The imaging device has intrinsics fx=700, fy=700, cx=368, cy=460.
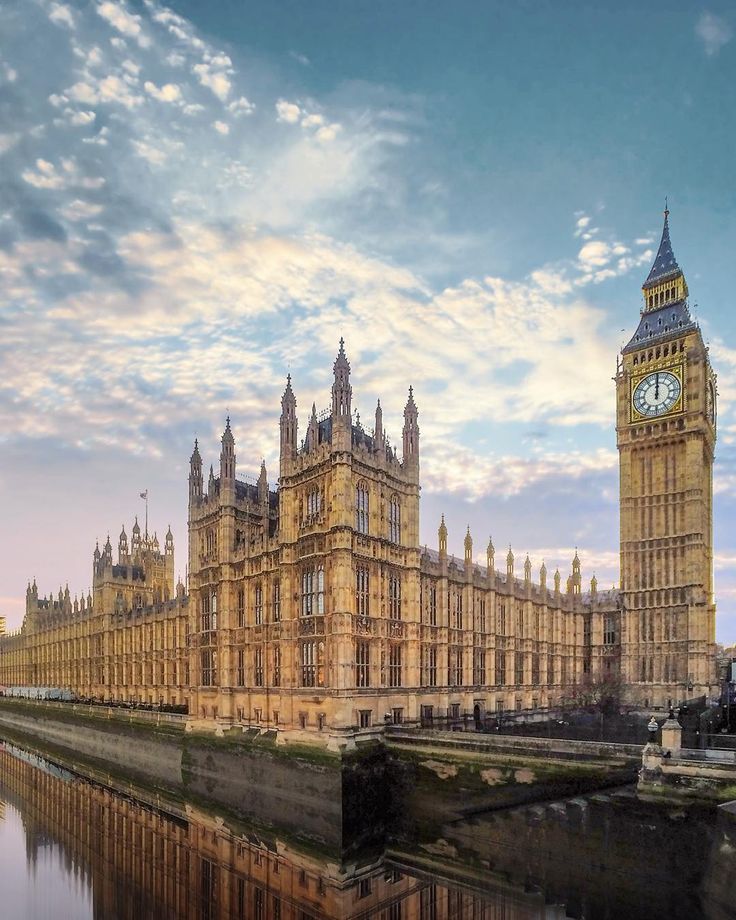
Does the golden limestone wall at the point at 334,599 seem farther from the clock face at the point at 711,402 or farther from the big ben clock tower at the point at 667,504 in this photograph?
the clock face at the point at 711,402

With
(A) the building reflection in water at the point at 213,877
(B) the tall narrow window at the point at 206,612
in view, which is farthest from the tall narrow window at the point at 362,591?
(B) the tall narrow window at the point at 206,612

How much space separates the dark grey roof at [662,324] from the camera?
101 metres

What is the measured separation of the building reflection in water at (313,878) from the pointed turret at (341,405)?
29.1m

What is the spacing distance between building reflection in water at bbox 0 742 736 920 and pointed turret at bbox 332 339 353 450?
29.1m

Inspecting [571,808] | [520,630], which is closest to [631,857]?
[571,808]

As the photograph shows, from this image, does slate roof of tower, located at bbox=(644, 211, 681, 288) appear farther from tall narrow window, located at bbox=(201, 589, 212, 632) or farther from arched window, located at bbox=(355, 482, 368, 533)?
tall narrow window, located at bbox=(201, 589, 212, 632)

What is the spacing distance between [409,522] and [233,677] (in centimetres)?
2261

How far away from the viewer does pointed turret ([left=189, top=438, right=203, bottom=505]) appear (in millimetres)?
76562

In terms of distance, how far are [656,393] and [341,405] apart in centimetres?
6205

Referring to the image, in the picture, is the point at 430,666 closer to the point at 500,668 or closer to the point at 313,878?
the point at 500,668

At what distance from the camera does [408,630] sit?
61844mm

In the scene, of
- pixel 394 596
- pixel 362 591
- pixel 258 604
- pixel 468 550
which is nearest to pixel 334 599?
pixel 362 591

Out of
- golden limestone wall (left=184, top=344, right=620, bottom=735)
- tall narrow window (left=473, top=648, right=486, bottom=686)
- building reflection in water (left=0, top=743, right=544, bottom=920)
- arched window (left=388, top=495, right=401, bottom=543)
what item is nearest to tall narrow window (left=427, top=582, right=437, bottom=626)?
golden limestone wall (left=184, top=344, right=620, bottom=735)

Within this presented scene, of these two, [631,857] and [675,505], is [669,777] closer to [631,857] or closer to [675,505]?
[631,857]
